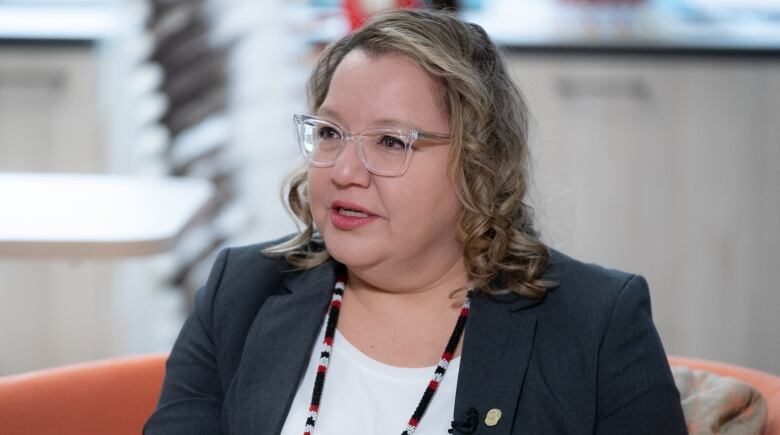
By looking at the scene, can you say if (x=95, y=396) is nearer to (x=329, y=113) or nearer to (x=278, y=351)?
(x=278, y=351)

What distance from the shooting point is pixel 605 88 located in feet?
12.2

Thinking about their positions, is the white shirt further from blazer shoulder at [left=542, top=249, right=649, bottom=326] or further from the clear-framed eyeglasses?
the clear-framed eyeglasses

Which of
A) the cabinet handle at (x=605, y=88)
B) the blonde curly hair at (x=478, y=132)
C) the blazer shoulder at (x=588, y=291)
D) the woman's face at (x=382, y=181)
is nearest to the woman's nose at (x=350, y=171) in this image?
the woman's face at (x=382, y=181)

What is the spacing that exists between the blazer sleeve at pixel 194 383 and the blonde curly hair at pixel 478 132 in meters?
0.16

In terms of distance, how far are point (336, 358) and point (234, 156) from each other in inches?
80.2

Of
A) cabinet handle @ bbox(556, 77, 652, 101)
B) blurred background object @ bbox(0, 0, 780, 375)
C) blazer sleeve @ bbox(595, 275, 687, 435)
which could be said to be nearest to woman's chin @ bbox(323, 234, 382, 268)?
blazer sleeve @ bbox(595, 275, 687, 435)

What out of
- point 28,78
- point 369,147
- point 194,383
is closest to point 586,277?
point 369,147

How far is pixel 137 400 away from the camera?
186cm

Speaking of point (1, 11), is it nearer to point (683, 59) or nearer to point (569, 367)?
point (683, 59)

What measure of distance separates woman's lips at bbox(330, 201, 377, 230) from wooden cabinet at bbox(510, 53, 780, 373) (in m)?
A: 2.09

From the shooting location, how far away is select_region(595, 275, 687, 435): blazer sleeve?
159 cm

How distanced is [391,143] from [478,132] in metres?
0.15

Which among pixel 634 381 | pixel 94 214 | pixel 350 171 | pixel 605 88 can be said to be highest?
pixel 350 171

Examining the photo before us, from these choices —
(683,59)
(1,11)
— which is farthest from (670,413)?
(1,11)
